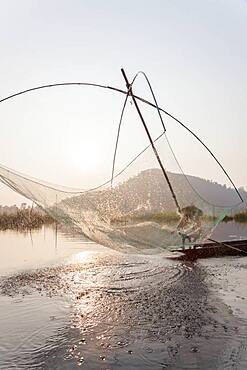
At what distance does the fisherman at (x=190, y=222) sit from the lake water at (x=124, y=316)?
30.8 inches

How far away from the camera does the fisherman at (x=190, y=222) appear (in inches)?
261

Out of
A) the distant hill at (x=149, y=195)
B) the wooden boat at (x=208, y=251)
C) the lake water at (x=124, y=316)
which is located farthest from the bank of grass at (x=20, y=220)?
the distant hill at (x=149, y=195)

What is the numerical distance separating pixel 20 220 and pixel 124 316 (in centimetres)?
1784

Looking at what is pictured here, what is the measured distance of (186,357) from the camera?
3502 millimetres

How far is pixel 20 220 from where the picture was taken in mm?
21766

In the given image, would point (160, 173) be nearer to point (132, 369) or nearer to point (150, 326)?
point (150, 326)

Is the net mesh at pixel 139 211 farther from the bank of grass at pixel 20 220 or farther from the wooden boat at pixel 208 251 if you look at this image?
the bank of grass at pixel 20 220

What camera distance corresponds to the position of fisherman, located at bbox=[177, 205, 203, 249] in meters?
6.62

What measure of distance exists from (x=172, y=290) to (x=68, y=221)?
1.80 meters

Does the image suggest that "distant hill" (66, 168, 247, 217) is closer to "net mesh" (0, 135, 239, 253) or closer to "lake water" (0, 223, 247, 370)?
"net mesh" (0, 135, 239, 253)

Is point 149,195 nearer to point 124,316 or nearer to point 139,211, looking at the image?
point 139,211

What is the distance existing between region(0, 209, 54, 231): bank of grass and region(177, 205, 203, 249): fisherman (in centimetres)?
1399

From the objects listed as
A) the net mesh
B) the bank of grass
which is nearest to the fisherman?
the net mesh

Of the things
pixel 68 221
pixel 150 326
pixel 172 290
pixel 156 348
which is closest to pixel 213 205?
pixel 172 290
